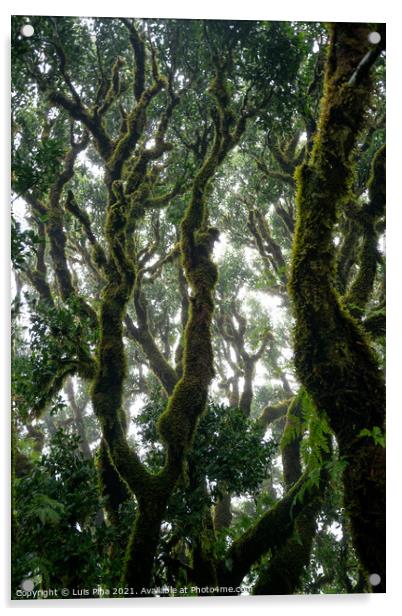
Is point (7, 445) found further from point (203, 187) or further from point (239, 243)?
point (239, 243)

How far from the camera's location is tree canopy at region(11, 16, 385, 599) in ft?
14.4

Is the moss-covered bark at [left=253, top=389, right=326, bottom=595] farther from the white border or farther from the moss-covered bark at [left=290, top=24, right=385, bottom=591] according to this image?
the moss-covered bark at [left=290, top=24, right=385, bottom=591]

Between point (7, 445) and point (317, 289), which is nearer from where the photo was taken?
point (317, 289)

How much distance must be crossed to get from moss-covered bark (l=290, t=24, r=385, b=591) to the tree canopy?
0.02 m

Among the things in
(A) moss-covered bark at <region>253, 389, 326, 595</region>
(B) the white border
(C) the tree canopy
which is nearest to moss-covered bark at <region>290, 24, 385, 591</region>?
(C) the tree canopy

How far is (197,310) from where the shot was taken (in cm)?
622

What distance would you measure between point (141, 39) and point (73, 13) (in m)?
1.21

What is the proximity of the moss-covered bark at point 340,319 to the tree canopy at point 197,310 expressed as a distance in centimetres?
2

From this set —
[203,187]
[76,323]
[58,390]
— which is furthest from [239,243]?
[58,390]

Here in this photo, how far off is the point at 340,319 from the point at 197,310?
Result: 2392 millimetres

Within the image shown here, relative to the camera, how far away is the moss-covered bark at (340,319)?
3932 millimetres

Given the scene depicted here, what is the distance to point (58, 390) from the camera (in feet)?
19.4
